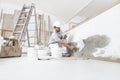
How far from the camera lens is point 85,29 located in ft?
6.61

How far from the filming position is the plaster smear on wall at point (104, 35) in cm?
130

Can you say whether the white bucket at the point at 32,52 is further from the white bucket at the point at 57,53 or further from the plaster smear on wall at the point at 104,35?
the plaster smear on wall at the point at 104,35

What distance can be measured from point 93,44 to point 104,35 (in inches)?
10.3

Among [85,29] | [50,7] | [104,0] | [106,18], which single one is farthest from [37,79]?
[50,7]

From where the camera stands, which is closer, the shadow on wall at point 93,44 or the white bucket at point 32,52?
the shadow on wall at point 93,44

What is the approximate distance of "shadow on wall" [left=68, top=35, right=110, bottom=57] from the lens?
1.49 m

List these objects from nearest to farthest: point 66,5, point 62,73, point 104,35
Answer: point 62,73
point 104,35
point 66,5

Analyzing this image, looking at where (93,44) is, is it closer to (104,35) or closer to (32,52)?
(104,35)

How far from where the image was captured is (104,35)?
1.50 meters

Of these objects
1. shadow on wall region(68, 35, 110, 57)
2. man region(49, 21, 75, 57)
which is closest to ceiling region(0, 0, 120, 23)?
man region(49, 21, 75, 57)

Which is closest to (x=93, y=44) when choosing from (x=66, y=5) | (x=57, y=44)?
(x=57, y=44)

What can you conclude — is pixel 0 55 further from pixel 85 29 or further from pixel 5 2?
pixel 5 2

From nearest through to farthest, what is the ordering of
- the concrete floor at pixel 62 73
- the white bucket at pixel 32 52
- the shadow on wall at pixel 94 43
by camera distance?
the concrete floor at pixel 62 73 → the shadow on wall at pixel 94 43 → the white bucket at pixel 32 52

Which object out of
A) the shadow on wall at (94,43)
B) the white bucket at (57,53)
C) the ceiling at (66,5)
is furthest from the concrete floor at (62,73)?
the ceiling at (66,5)
